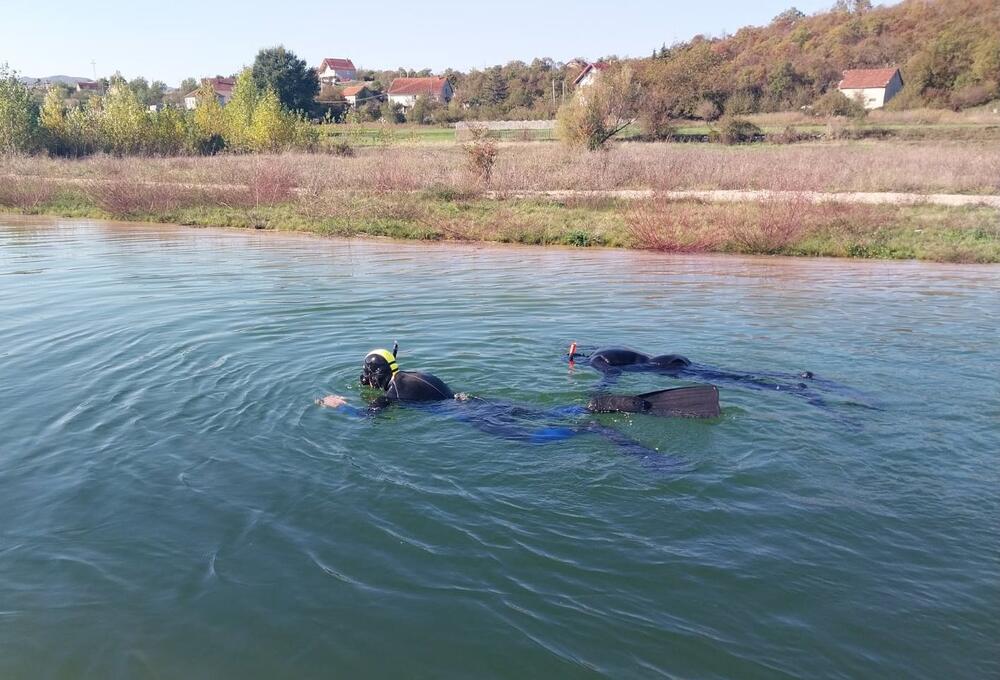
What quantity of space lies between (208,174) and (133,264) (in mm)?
16448

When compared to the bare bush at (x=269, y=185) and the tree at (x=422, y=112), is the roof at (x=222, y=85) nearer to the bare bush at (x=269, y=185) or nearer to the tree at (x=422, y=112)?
the tree at (x=422, y=112)

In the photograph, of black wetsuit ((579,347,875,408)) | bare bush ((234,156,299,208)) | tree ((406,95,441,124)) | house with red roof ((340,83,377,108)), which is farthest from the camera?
house with red roof ((340,83,377,108))

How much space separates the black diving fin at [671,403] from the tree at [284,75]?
7112 cm

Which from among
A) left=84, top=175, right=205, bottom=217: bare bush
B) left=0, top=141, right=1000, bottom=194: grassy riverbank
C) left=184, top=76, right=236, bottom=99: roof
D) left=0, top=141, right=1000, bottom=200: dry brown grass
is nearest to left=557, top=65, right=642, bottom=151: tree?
left=0, top=141, right=1000, bottom=194: grassy riverbank

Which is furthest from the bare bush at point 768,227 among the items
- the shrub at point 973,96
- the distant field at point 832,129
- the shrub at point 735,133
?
the shrub at point 973,96

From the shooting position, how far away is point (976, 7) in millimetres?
76188

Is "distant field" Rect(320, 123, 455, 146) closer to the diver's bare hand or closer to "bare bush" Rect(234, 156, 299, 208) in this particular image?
"bare bush" Rect(234, 156, 299, 208)

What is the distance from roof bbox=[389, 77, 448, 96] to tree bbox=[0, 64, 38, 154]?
62.9 m

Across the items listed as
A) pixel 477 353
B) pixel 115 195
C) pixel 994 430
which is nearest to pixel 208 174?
pixel 115 195

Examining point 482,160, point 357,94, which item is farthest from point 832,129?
point 357,94

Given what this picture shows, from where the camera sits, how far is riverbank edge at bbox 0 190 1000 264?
20531mm

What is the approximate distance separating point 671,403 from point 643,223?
47.1ft

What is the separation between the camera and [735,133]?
5097cm

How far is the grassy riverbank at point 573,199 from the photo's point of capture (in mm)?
21266
